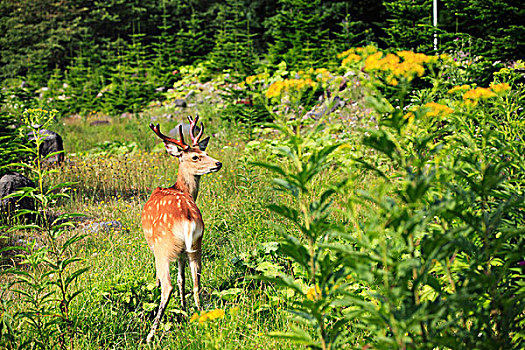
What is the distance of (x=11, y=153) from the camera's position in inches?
258

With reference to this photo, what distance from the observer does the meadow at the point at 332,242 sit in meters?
1.82

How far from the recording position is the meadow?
1.82 m

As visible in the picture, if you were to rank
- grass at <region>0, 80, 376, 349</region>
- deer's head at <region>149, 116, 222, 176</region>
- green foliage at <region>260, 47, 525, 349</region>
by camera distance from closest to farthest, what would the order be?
green foliage at <region>260, 47, 525, 349</region> < grass at <region>0, 80, 376, 349</region> < deer's head at <region>149, 116, 222, 176</region>

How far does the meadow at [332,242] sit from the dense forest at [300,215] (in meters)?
0.02

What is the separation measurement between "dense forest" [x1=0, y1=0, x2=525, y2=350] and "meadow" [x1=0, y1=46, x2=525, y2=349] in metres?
0.02

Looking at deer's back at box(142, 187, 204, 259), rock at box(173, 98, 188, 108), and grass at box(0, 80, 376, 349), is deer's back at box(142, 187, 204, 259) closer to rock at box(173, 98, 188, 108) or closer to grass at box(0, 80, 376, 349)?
grass at box(0, 80, 376, 349)

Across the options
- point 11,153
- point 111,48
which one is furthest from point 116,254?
point 111,48

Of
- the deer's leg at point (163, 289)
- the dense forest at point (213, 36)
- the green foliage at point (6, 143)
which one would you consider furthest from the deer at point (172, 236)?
the dense forest at point (213, 36)

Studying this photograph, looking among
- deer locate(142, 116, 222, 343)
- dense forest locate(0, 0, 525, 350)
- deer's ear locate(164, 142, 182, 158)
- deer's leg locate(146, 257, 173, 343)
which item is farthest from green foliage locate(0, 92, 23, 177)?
deer's leg locate(146, 257, 173, 343)

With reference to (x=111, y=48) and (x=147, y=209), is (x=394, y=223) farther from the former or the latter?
(x=111, y=48)

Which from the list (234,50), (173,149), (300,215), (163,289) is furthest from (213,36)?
(163,289)

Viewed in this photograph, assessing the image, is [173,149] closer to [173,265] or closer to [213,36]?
[173,265]

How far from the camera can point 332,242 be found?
301 cm

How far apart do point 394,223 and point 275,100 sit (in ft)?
2.67
